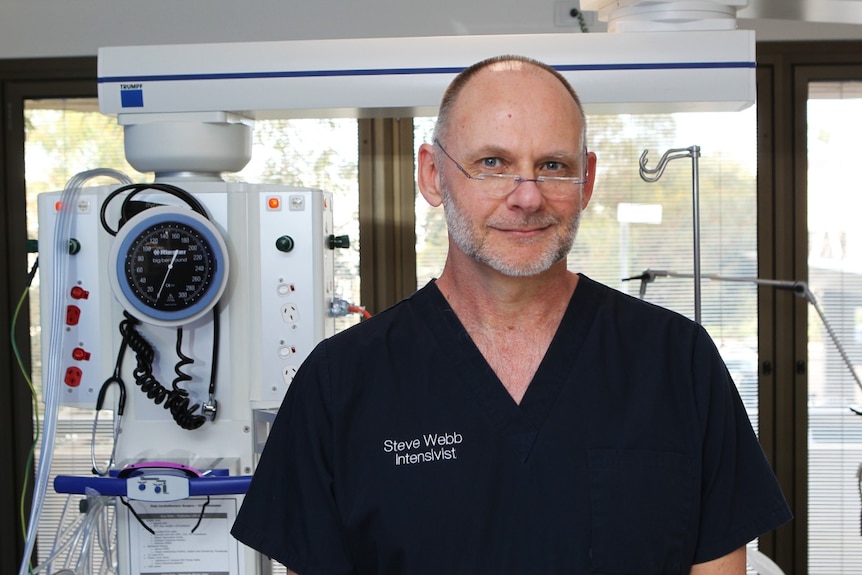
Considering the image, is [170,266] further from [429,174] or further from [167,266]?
[429,174]

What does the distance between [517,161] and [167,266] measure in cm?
98

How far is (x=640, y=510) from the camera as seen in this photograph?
1.22m

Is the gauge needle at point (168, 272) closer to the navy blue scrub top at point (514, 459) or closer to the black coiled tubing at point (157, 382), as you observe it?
the black coiled tubing at point (157, 382)

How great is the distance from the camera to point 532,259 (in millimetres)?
1228

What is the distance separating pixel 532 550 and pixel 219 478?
858 mm

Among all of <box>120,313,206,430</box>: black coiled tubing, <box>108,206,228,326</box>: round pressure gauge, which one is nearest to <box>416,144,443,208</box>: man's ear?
<box>108,206,228,326</box>: round pressure gauge

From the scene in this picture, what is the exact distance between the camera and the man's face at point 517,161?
1.23 meters

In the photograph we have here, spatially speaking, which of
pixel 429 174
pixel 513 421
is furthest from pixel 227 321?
pixel 513 421

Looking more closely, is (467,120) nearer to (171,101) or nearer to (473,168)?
(473,168)

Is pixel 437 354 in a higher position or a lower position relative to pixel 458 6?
lower

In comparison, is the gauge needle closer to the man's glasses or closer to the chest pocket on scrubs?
the man's glasses

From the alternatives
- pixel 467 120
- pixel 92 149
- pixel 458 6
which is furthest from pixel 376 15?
pixel 467 120

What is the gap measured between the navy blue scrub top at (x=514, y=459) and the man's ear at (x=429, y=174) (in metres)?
0.15

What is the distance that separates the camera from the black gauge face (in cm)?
197
